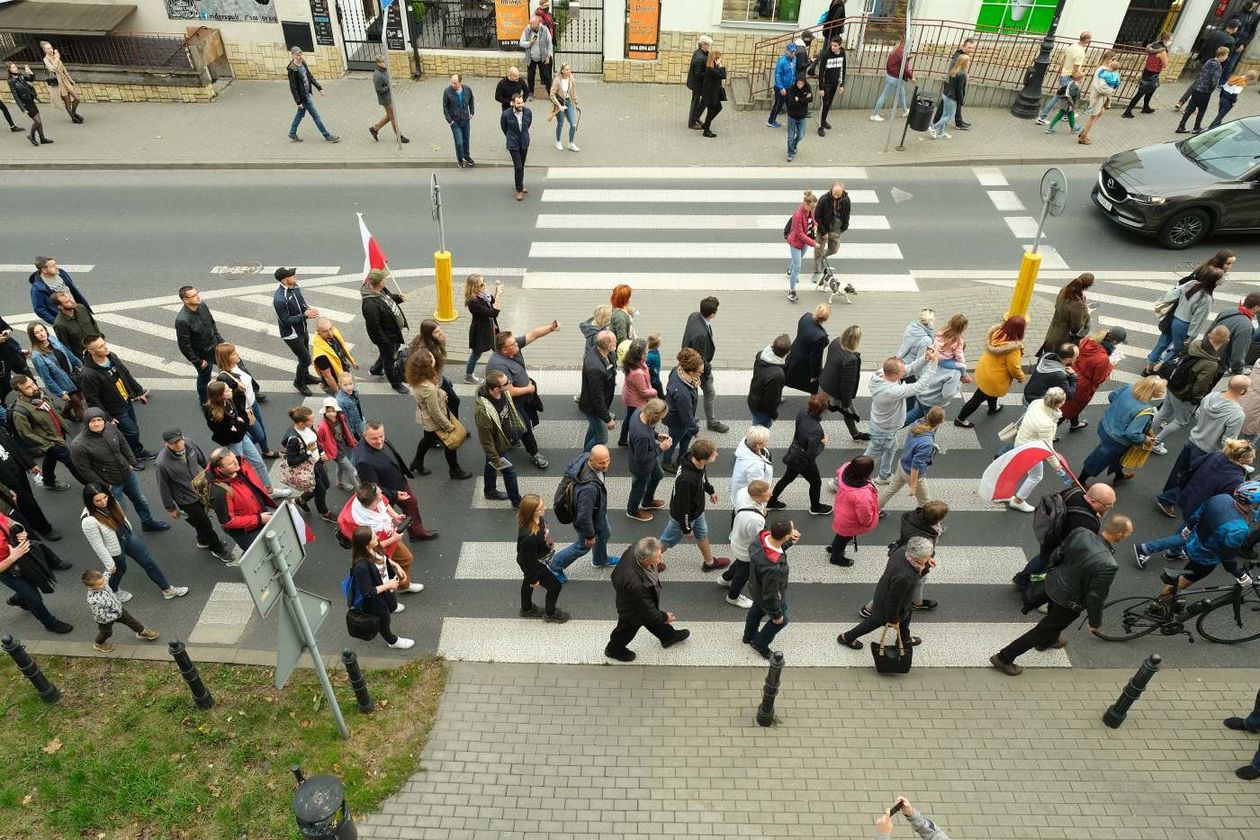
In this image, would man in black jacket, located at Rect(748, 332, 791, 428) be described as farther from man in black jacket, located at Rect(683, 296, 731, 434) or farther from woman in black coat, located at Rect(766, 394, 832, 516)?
man in black jacket, located at Rect(683, 296, 731, 434)

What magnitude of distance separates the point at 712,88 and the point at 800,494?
1145 cm

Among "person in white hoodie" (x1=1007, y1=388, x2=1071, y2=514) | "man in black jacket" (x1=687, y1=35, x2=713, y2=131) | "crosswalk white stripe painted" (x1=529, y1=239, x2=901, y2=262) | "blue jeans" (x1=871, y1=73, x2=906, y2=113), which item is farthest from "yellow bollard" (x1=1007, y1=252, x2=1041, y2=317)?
"man in black jacket" (x1=687, y1=35, x2=713, y2=131)

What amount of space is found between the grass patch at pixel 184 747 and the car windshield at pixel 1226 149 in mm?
15048

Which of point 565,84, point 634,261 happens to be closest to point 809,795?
point 634,261

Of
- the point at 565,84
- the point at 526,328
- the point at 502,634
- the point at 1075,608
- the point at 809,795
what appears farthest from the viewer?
the point at 565,84

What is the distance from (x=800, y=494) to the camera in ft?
33.0

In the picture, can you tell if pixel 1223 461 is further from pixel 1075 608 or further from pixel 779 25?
pixel 779 25

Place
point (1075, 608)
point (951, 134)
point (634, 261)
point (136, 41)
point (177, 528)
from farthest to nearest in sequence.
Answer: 1. point (136, 41)
2. point (951, 134)
3. point (634, 261)
4. point (177, 528)
5. point (1075, 608)

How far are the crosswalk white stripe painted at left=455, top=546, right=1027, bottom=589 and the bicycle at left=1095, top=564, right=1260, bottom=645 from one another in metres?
1.04

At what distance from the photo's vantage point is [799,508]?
9.84 meters

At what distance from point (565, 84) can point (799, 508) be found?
11.7 meters

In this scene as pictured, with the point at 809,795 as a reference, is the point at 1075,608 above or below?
above

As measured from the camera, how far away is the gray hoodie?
8922mm

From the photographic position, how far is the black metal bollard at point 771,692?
22.9ft
